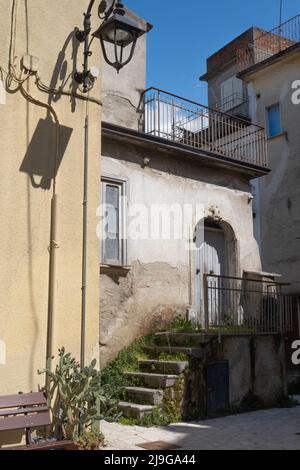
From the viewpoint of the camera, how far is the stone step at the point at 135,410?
24.9 ft

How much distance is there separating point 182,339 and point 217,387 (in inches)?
41.5

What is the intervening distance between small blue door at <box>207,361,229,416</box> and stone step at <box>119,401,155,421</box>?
1.27 meters

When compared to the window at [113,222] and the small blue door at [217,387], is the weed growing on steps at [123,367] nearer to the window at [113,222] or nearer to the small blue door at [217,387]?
the small blue door at [217,387]

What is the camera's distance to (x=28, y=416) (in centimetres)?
533

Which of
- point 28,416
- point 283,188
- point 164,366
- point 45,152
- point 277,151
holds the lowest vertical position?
point 28,416

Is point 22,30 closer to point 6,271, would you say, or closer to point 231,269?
point 6,271

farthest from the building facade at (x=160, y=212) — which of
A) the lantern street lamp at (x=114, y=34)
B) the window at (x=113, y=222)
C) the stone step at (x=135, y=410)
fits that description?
the lantern street lamp at (x=114, y=34)

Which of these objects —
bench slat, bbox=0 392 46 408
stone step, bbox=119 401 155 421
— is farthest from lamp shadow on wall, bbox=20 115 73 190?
stone step, bbox=119 401 155 421

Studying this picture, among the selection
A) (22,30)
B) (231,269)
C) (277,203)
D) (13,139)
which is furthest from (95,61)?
(277,203)

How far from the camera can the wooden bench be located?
510 centimetres

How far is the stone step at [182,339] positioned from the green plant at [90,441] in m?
3.17

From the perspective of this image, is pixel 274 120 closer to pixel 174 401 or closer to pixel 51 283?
pixel 174 401

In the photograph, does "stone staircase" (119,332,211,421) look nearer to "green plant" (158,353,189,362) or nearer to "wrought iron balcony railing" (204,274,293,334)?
"green plant" (158,353,189,362)

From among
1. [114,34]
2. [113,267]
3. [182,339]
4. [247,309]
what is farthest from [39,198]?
[247,309]
